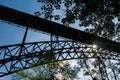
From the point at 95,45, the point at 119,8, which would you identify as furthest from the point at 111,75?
the point at 119,8

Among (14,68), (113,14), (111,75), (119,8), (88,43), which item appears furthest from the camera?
(111,75)

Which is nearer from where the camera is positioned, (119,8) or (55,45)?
(119,8)

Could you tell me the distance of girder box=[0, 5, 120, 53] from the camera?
51.1ft

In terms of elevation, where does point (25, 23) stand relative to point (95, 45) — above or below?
above

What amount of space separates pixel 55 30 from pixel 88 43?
3772 millimetres

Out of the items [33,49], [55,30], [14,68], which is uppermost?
[55,30]

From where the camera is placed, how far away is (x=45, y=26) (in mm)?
17219

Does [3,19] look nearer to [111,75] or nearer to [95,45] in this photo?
[95,45]

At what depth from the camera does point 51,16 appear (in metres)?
13.0

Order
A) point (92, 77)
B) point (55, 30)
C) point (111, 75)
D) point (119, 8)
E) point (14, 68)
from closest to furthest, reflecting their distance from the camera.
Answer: point (119, 8) → point (14, 68) → point (55, 30) → point (92, 77) → point (111, 75)

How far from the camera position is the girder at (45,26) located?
15.6 m

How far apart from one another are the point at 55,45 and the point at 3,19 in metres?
4.65

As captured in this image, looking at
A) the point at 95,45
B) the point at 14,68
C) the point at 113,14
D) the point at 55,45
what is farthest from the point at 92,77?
the point at 113,14

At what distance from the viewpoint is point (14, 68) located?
1600cm
